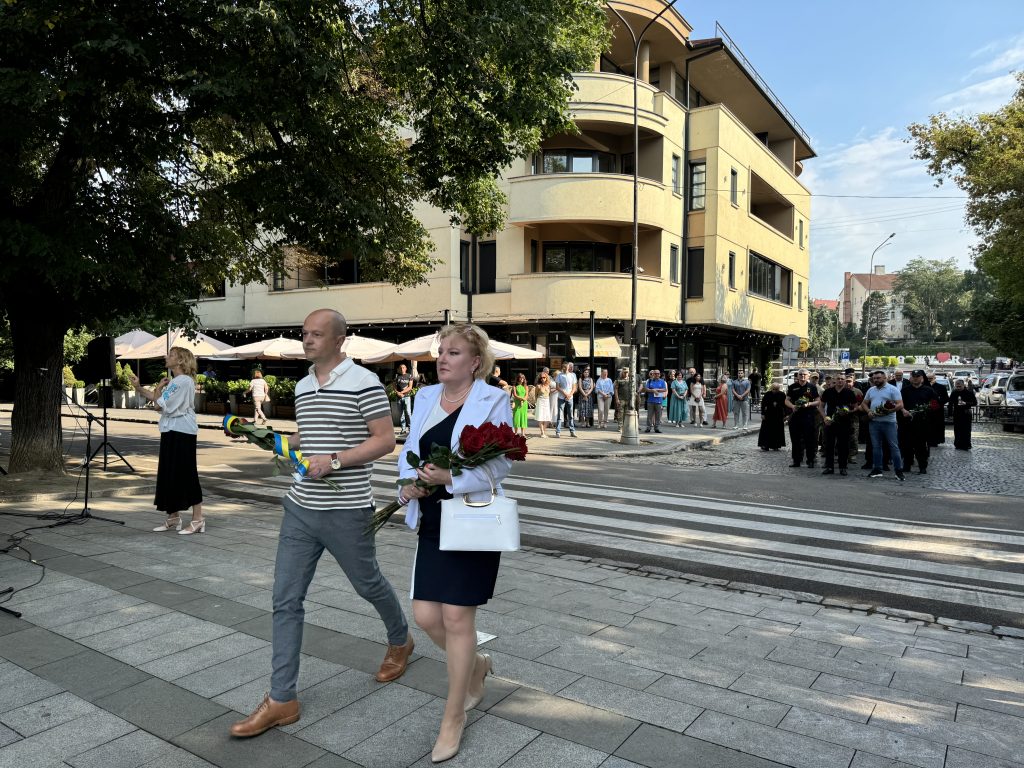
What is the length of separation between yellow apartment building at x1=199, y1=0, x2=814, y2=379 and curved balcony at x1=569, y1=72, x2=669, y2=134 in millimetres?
47

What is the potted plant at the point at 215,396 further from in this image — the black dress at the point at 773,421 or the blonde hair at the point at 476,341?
the blonde hair at the point at 476,341

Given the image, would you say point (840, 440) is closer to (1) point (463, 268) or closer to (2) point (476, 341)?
(2) point (476, 341)

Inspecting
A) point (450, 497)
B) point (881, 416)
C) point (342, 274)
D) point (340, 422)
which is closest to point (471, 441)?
point (450, 497)

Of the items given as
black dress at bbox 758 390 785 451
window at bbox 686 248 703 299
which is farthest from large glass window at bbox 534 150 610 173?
black dress at bbox 758 390 785 451

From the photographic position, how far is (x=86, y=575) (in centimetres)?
546

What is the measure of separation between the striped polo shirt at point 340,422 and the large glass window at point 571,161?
23.2 meters

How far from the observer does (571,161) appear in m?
25.8

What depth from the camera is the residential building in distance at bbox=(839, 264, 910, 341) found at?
126062mm

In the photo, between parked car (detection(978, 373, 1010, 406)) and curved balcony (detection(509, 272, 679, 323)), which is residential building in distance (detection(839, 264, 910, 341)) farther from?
curved balcony (detection(509, 272, 679, 323))

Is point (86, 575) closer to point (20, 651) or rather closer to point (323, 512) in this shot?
point (20, 651)

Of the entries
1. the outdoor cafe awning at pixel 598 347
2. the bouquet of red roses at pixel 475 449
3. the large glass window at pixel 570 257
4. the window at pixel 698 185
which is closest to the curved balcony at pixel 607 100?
the window at pixel 698 185

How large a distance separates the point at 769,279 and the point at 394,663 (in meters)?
34.8

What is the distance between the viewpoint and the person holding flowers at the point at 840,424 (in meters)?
12.8

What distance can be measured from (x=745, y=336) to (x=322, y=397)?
109 ft
